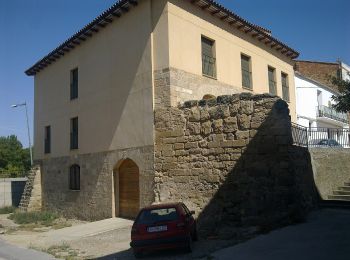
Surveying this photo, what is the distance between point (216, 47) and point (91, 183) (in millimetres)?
8191

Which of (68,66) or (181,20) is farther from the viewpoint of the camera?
(68,66)

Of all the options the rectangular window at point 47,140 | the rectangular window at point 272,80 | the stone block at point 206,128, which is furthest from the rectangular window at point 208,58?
the rectangular window at point 47,140

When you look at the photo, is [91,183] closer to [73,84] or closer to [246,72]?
[73,84]

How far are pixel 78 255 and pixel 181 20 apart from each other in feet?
30.3

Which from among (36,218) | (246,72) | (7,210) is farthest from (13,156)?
(246,72)

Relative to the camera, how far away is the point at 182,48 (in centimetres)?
1506

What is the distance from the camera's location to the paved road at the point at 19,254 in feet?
34.2

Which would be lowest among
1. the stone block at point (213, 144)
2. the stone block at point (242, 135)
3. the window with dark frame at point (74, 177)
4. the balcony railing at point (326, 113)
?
the window with dark frame at point (74, 177)

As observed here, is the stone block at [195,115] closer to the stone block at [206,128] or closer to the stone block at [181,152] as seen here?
the stone block at [206,128]

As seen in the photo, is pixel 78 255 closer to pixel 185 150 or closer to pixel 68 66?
pixel 185 150

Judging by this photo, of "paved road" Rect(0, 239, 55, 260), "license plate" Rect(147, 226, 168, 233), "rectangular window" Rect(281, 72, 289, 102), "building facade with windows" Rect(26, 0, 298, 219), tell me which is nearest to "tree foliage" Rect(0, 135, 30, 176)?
"building facade with windows" Rect(26, 0, 298, 219)

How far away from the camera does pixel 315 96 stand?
1303 inches

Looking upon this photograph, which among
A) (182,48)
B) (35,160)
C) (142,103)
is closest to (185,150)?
(142,103)

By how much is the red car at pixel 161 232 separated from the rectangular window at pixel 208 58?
25.6ft
